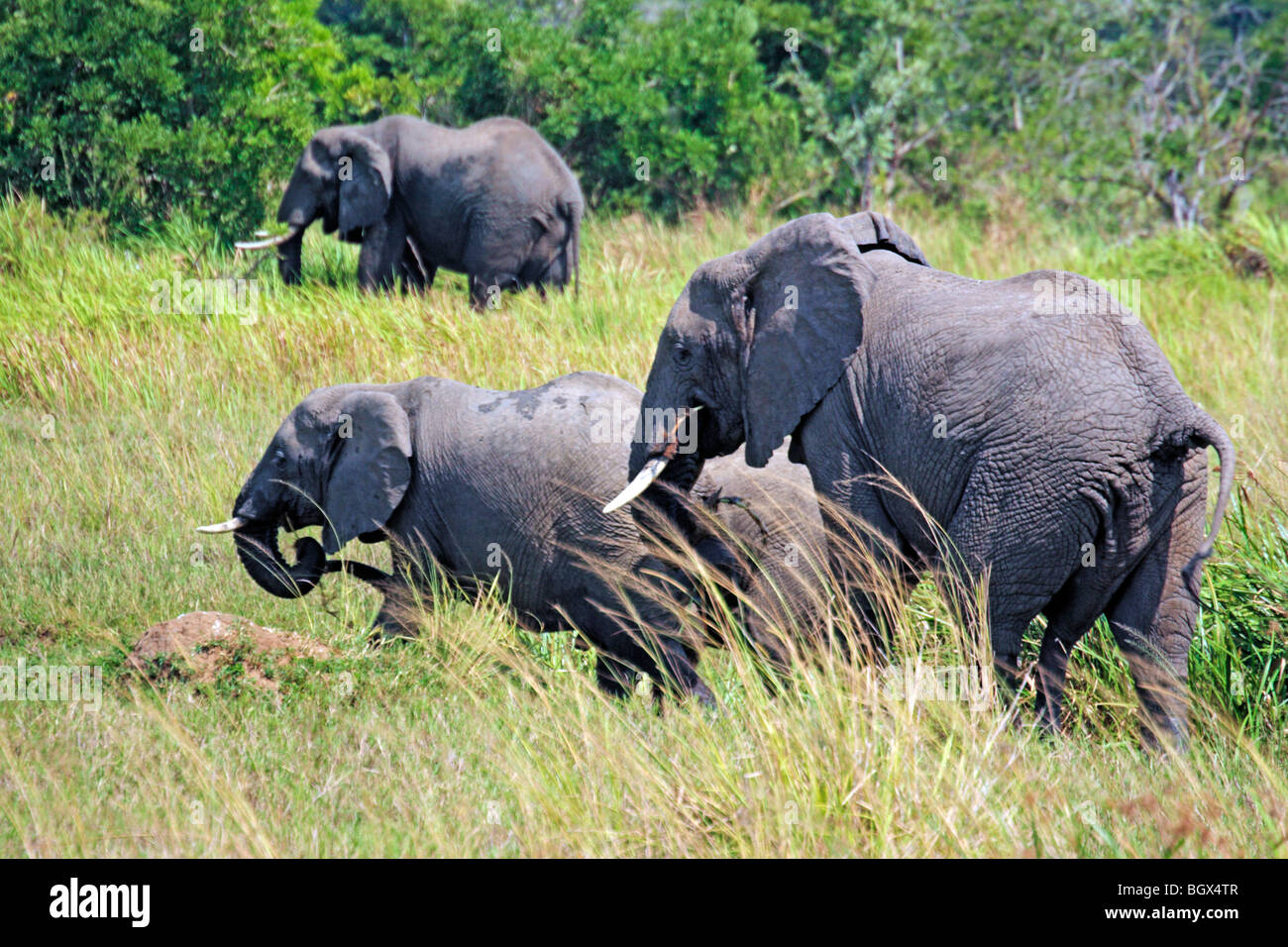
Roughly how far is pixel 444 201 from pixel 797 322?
8696 millimetres

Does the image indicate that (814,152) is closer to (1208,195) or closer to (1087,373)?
(1208,195)

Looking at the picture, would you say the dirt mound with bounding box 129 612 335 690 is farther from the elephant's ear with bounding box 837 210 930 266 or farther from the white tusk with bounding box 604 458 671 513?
the elephant's ear with bounding box 837 210 930 266

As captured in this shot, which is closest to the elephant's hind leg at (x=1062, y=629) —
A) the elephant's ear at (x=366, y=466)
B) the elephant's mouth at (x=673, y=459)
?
the elephant's mouth at (x=673, y=459)

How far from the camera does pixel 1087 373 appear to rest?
4.52 m

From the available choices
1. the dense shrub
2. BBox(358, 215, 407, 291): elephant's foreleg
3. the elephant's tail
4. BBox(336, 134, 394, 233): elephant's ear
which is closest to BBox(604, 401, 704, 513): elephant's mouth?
the elephant's tail

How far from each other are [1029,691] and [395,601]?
2680 mm

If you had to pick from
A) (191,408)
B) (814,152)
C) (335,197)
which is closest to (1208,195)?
(814,152)

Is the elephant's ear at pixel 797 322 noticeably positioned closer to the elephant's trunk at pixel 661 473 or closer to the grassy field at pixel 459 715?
the elephant's trunk at pixel 661 473

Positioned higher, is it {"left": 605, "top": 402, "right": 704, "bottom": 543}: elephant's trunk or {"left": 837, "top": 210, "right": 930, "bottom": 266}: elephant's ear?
{"left": 837, "top": 210, "right": 930, "bottom": 266}: elephant's ear

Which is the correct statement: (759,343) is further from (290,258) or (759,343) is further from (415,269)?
(290,258)

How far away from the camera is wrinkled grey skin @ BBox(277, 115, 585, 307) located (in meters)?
13.1

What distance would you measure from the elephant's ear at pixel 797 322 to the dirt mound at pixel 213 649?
2173 millimetres
